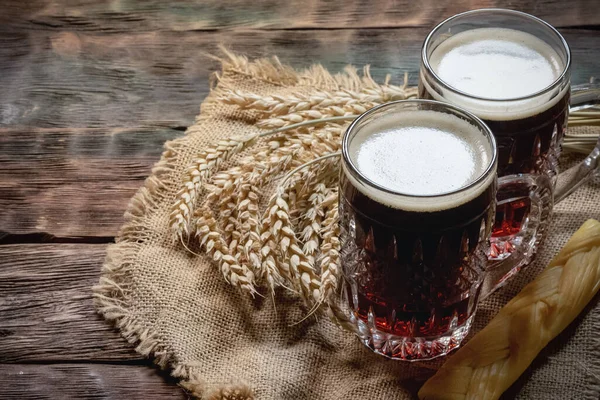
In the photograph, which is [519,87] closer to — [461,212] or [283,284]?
[461,212]

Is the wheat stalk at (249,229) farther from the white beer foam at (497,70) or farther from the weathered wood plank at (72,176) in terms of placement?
the white beer foam at (497,70)

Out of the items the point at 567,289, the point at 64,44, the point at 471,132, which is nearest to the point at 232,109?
the point at 64,44

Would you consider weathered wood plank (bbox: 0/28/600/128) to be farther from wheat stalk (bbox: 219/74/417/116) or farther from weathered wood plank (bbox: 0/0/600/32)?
wheat stalk (bbox: 219/74/417/116)

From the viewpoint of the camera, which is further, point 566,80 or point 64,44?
point 64,44

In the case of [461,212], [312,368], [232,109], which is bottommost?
[312,368]

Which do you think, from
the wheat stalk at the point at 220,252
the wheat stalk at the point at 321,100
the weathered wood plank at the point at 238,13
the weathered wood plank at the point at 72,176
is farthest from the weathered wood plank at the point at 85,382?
the weathered wood plank at the point at 238,13

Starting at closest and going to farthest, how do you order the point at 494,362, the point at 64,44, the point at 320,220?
the point at 494,362 < the point at 320,220 < the point at 64,44

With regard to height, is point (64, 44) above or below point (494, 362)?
above
